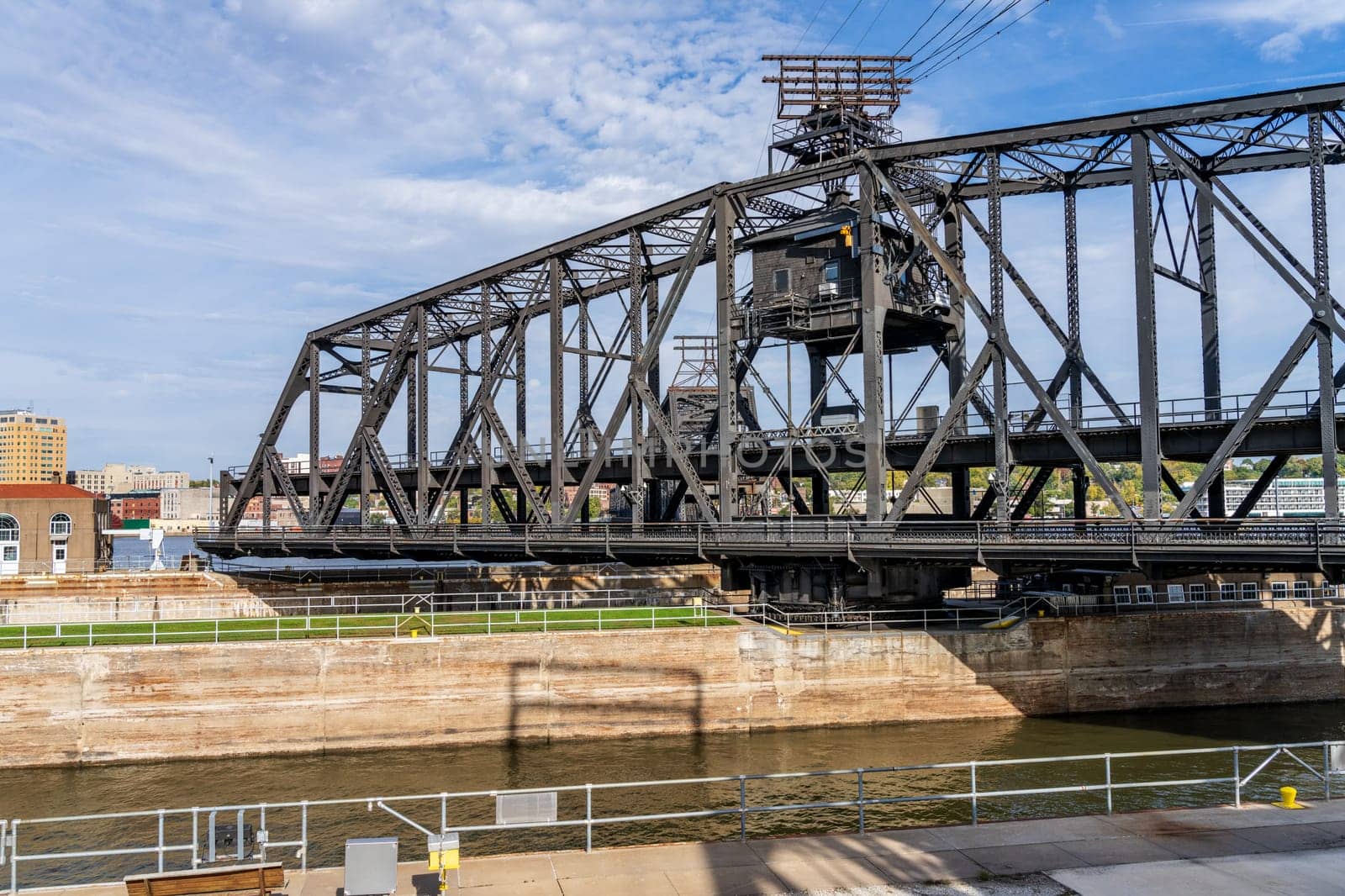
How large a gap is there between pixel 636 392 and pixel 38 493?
42209 mm

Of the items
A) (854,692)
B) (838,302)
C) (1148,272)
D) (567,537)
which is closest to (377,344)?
(567,537)

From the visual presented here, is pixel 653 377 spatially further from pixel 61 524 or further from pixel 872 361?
pixel 61 524

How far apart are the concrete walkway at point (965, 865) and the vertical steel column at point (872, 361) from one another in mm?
20601

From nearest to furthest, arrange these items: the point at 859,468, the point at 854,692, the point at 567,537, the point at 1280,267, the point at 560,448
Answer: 1. the point at 1280,267
2. the point at 854,692
3. the point at 859,468
4. the point at 567,537
5. the point at 560,448

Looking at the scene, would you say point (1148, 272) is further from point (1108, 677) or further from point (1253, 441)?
point (1108, 677)

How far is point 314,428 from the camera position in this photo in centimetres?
6294

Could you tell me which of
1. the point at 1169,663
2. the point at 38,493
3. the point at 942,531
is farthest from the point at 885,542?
the point at 38,493

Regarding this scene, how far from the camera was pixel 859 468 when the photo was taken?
3691 centimetres

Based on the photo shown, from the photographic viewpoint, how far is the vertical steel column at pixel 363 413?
5750 centimetres

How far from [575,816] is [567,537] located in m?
17.8

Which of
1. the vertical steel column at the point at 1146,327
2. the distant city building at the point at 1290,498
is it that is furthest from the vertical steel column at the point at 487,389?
the distant city building at the point at 1290,498

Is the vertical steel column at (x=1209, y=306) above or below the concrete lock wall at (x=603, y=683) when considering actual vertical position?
above

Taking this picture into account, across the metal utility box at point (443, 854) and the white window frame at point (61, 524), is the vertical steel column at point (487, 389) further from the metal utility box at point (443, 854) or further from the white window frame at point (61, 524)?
the metal utility box at point (443, 854)

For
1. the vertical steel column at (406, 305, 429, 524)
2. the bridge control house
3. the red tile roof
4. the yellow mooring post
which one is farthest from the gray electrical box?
the red tile roof
